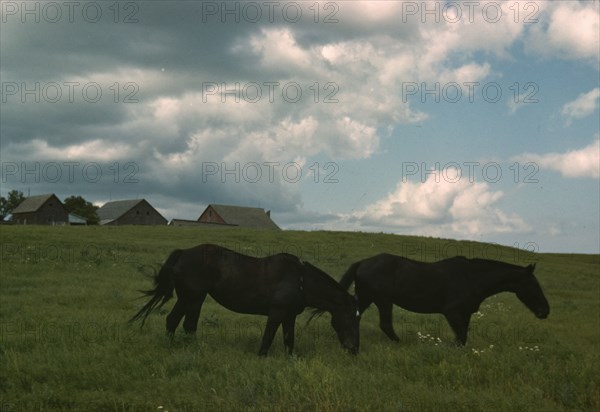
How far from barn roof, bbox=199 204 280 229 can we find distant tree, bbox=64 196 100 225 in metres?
25.7

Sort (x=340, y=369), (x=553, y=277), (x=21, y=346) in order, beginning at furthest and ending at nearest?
(x=553, y=277) → (x=21, y=346) → (x=340, y=369)

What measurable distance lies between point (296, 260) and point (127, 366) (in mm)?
3777

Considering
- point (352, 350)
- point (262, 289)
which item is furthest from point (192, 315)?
point (352, 350)

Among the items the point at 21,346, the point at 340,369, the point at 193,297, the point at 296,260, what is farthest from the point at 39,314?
the point at 340,369

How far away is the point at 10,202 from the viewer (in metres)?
120

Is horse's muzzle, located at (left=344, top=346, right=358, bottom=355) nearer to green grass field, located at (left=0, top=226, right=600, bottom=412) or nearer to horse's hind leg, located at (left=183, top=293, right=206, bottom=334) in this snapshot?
green grass field, located at (left=0, top=226, right=600, bottom=412)

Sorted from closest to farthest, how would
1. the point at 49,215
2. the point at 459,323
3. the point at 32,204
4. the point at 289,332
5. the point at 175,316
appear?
the point at 289,332
the point at 175,316
the point at 459,323
the point at 49,215
the point at 32,204

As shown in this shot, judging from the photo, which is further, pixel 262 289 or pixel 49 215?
pixel 49 215

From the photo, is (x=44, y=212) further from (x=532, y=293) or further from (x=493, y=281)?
(x=532, y=293)

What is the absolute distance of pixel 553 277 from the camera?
1471 inches

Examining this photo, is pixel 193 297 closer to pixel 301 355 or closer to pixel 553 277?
pixel 301 355

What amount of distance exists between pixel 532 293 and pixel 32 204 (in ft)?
361

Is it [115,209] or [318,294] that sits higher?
Result: [115,209]

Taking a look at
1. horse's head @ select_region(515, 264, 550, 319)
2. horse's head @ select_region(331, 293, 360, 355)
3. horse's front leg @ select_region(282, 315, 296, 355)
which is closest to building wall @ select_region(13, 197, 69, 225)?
horse's front leg @ select_region(282, 315, 296, 355)
